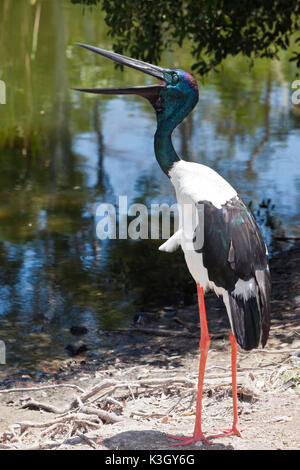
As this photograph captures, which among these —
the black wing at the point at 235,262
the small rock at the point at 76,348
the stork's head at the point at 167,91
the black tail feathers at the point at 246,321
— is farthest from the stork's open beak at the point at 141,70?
the small rock at the point at 76,348

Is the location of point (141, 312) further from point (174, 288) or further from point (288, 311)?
point (288, 311)

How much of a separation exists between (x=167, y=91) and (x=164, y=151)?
1.23 ft

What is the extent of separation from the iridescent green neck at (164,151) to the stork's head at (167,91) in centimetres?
6

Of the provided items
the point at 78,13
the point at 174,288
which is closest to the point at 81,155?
the point at 174,288

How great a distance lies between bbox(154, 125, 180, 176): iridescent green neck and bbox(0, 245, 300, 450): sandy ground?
61.9 inches

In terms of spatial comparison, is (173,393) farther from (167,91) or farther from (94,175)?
(94,175)

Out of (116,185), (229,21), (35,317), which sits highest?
(229,21)

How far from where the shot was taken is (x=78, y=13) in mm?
29047

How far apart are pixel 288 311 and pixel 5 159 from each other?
22.5 ft

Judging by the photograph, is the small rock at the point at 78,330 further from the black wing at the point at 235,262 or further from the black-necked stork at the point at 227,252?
the black wing at the point at 235,262

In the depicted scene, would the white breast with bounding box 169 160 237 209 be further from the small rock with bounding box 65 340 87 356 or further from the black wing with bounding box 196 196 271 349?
the small rock with bounding box 65 340 87 356

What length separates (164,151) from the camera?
4809 millimetres

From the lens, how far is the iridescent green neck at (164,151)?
4.80m

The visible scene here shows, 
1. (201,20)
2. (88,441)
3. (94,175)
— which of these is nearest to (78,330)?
(88,441)
